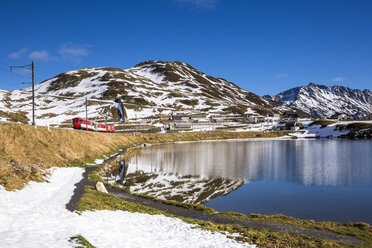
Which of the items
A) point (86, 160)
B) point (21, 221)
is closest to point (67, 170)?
point (86, 160)

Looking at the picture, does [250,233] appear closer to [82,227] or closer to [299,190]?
[82,227]

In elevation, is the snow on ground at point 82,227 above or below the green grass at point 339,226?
above

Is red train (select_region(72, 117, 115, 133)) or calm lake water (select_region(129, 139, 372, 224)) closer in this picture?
calm lake water (select_region(129, 139, 372, 224))

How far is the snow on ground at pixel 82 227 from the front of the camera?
12.7m

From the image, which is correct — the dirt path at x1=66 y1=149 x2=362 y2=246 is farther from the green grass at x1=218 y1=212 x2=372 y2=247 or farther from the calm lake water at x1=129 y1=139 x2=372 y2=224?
the calm lake water at x1=129 y1=139 x2=372 y2=224

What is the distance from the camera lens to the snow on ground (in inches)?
498

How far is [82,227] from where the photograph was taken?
49.8ft

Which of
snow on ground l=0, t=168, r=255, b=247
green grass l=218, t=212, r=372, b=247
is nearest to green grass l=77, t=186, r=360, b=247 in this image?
snow on ground l=0, t=168, r=255, b=247

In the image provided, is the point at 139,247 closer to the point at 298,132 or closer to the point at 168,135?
the point at 168,135

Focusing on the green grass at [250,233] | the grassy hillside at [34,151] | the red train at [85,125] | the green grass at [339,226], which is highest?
the red train at [85,125]

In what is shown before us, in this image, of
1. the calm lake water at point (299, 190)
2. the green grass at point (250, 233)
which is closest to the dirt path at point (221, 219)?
the green grass at point (250, 233)

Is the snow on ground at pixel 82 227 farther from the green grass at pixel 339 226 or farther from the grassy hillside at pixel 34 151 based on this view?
the green grass at pixel 339 226

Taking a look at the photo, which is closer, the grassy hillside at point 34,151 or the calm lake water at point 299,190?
the grassy hillside at point 34,151

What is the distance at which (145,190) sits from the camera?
36812mm
